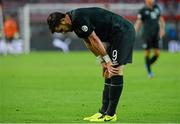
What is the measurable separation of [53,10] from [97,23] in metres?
33.8

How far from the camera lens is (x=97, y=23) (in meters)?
11.6

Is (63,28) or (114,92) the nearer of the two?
(63,28)

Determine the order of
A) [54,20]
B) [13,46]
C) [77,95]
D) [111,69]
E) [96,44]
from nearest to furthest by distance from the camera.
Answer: [54,20] < [96,44] < [111,69] < [77,95] < [13,46]

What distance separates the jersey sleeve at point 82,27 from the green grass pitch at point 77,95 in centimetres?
148

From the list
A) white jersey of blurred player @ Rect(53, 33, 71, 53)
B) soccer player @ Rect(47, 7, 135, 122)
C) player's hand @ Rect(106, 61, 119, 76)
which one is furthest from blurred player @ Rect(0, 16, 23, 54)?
player's hand @ Rect(106, 61, 119, 76)

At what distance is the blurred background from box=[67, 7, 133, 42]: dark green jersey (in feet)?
97.7

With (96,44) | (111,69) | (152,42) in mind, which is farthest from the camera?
(152,42)

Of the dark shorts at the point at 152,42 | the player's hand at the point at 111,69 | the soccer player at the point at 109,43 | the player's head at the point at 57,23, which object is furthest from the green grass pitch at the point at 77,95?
the player's head at the point at 57,23

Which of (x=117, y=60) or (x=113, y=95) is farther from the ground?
(x=117, y=60)

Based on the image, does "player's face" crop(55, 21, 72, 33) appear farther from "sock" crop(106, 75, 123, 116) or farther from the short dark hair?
"sock" crop(106, 75, 123, 116)


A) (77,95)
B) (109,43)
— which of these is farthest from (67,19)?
(77,95)

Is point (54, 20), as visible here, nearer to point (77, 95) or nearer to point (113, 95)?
point (113, 95)

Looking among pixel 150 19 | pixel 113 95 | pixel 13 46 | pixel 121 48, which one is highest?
pixel 150 19

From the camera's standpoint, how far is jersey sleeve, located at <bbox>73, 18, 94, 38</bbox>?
11.2 m
